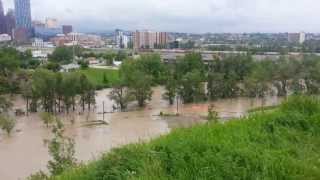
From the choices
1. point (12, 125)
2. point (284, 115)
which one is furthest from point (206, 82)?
point (284, 115)

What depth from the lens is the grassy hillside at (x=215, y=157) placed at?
302cm

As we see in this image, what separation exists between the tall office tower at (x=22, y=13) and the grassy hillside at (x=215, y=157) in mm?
93319

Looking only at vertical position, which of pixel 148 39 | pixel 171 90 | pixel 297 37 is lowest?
pixel 171 90

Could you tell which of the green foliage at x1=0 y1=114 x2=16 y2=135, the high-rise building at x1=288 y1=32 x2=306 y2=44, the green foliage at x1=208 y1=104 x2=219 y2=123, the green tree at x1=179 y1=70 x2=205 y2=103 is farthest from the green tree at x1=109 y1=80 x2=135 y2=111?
the high-rise building at x1=288 y1=32 x2=306 y2=44

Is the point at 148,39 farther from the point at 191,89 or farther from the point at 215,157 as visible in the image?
the point at 215,157

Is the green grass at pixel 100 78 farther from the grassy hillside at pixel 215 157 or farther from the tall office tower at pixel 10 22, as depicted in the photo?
the tall office tower at pixel 10 22

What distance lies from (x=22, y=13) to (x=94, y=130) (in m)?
82.5

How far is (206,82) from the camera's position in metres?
26.2

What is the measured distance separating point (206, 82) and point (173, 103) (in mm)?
3008

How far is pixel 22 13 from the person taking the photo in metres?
94.2

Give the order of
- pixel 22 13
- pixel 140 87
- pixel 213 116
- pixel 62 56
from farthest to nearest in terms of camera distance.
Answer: pixel 22 13, pixel 62 56, pixel 140 87, pixel 213 116

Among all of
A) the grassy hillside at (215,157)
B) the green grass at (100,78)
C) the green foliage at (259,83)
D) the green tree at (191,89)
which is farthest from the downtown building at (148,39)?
the grassy hillside at (215,157)

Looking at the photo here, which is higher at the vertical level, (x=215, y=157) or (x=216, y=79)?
(x=215, y=157)

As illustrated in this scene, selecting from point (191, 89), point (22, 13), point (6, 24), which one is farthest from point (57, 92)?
point (22, 13)
